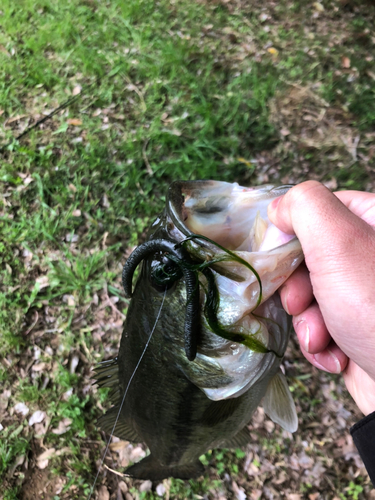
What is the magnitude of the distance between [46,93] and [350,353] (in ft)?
15.3

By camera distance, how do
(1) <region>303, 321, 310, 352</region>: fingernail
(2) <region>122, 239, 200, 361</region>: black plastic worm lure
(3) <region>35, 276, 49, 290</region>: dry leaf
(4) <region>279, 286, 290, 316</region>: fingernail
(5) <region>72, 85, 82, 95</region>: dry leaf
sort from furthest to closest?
1. (5) <region>72, 85, 82, 95</region>: dry leaf
2. (3) <region>35, 276, 49, 290</region>: dry leaf
3. (1) <region>303, 321, 310, 352</region>: fingernail
4. (4) <region>279, 286, 290, 316</region>: fingernail
5. (2) <region>122, 239, 200, 361</region>: black plastic worm lure

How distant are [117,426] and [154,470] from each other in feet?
1.42

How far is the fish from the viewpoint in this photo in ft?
4.01

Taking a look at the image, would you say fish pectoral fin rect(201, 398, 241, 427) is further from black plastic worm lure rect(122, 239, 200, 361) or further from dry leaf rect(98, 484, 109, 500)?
dry leaf rect(98, 484, 109, 500)

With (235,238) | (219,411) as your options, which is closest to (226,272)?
(235,238)

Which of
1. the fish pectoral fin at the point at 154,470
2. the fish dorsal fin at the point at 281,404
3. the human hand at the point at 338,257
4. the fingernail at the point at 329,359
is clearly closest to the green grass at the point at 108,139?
the fish pectoral fin at the point at 154,470

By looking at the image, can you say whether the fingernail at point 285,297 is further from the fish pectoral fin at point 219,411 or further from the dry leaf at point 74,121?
the dry leaf at point 74,121

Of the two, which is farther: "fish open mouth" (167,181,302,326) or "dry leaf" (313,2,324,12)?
"dry leaf" (313,2,324,12)

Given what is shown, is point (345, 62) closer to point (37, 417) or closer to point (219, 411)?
point (219, 411)

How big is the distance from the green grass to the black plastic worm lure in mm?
2221

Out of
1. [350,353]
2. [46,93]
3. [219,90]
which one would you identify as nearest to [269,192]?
[350,353]

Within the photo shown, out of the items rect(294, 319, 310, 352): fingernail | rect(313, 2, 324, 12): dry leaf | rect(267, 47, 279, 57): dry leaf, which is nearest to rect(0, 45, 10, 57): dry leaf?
rect(267, 47, 279, 57): dry leaf

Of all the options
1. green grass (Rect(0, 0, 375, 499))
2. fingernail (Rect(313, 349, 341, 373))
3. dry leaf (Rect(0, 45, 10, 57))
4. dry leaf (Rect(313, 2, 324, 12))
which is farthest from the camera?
dry leaf (Rect(313, 2, 324, 12))

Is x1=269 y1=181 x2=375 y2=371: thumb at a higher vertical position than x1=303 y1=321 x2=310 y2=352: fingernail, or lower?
higher
